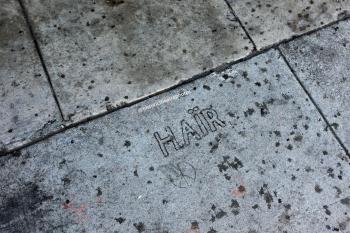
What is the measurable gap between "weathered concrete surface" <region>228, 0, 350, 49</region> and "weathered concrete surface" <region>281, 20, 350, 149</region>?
0.09 metres

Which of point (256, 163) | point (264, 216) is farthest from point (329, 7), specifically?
point (264, 216)

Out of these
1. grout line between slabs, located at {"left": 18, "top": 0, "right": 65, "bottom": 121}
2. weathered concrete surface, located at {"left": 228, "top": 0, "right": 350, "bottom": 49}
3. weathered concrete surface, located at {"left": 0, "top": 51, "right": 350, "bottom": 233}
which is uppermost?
grout line between slabs, located at {"left": 18, "top": 0, "right": 65, "bottom": 121}

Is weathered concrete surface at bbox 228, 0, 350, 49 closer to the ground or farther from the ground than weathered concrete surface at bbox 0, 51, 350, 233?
farther from the ground

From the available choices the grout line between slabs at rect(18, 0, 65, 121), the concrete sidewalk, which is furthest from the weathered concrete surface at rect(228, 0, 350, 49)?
the grout line between slabs at rect(18, 0, 65, 121)

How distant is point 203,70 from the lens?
9.66ft

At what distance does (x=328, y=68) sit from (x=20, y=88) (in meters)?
2.02

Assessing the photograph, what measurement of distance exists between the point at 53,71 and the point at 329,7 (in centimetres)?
200

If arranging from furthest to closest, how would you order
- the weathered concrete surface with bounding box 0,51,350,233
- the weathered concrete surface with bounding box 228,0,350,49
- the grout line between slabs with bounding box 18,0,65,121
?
the weathered concrete surface with bounding box 228,0,350,49 < the grout line between slabs with bounding box 18,0,65,121 < the weathered concrete surface with bounding box 0,51,350,233

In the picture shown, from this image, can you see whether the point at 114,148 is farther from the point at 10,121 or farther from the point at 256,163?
the point at 256,163

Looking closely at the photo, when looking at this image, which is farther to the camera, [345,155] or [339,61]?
[339,61]
